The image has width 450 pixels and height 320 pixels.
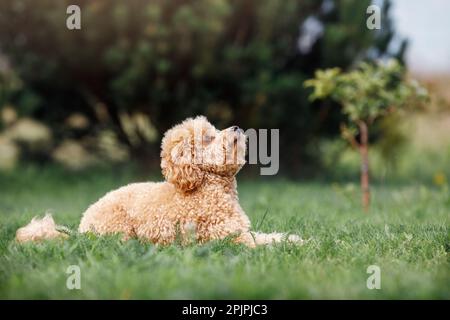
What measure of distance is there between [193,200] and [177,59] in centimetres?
542

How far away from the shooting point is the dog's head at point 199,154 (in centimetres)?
379

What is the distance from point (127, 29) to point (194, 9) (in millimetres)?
1041

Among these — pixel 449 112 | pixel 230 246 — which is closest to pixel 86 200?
pixel 230 246

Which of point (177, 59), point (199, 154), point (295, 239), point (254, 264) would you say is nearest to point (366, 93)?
point (295, 239)

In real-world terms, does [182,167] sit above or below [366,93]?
below

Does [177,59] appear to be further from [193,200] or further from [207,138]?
[193,200]

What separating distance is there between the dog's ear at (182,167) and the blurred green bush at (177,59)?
4.89 metres

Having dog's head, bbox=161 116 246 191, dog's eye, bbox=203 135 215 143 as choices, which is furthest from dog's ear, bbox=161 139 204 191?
dog's eye, bbox=203 135 215 143

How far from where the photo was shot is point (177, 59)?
897 centimetres

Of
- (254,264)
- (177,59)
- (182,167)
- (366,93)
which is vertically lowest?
(254,264)

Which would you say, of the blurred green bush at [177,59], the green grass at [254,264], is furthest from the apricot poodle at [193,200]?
the blurred green bush at [177,59]

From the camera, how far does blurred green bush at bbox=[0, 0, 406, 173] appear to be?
8.77 meters

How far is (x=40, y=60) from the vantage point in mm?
9227

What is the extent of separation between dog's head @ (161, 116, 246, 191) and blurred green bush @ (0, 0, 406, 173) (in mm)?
4846
